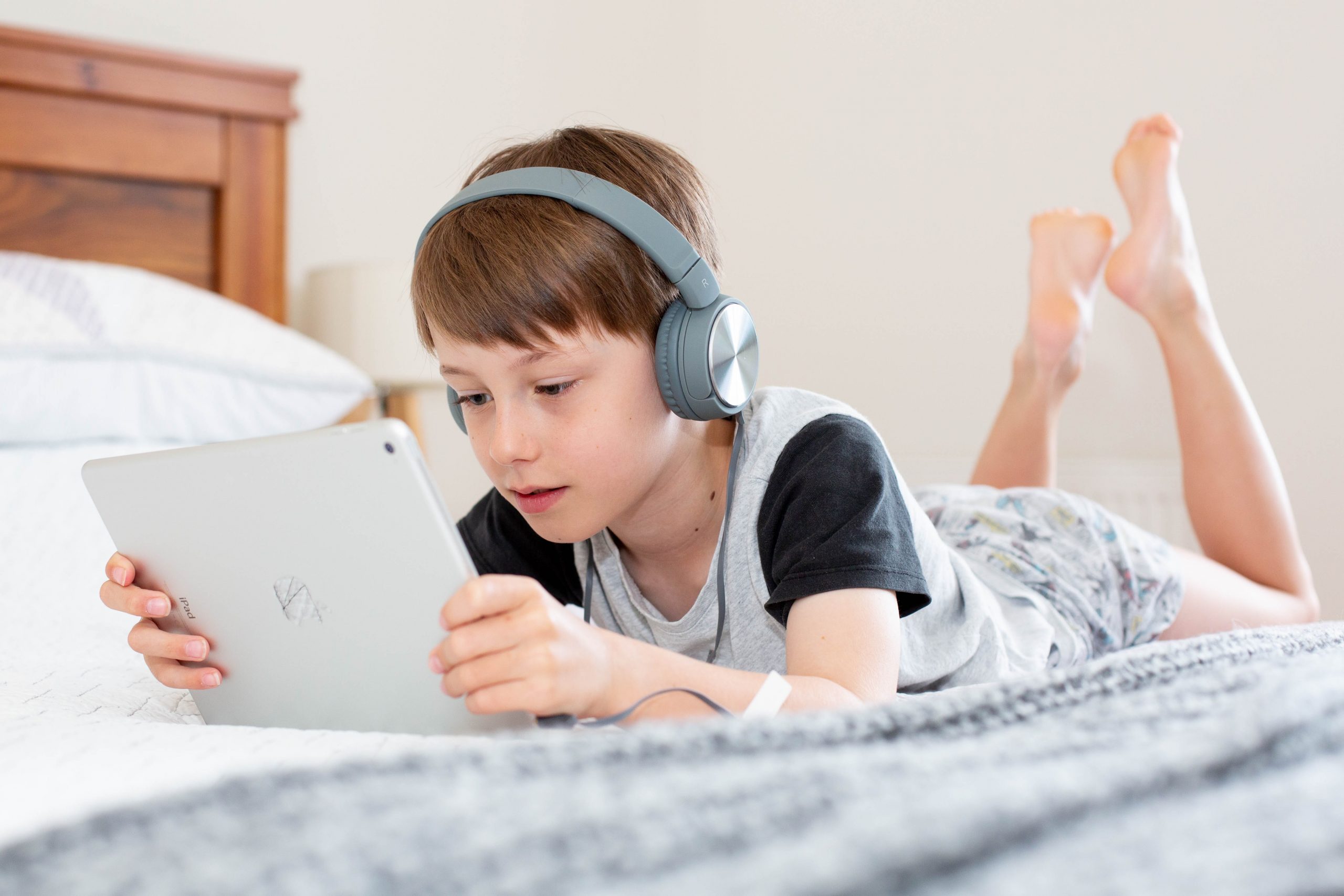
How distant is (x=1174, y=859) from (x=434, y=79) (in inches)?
94.8

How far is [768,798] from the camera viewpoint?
342 mm

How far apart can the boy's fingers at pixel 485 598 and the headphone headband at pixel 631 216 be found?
0.31 metres

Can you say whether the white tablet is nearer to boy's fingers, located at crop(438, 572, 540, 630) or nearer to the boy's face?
boy's fingers, located at crop(438, 572, 540, 630)

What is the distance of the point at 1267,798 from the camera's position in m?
0.34

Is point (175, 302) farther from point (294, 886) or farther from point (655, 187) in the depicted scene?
point (294, 886)

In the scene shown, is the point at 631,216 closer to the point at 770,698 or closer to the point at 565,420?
the point at 565,420

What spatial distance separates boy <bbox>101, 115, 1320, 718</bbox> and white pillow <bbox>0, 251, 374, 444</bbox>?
0.66m

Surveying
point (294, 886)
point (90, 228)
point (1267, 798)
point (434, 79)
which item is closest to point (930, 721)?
point (1267, 798)

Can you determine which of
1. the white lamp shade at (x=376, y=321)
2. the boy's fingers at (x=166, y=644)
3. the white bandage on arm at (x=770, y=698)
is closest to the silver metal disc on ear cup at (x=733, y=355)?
the white bandage on arm at (x=770, y=698)

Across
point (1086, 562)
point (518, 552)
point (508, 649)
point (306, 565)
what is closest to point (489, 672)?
point (508, 649)

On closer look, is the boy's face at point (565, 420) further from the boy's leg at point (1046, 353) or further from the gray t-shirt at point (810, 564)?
the boy's leg at point (1046, 353)

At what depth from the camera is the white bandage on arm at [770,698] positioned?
2.11ft

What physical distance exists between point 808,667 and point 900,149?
1.66 m

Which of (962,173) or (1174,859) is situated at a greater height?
(962,173)
